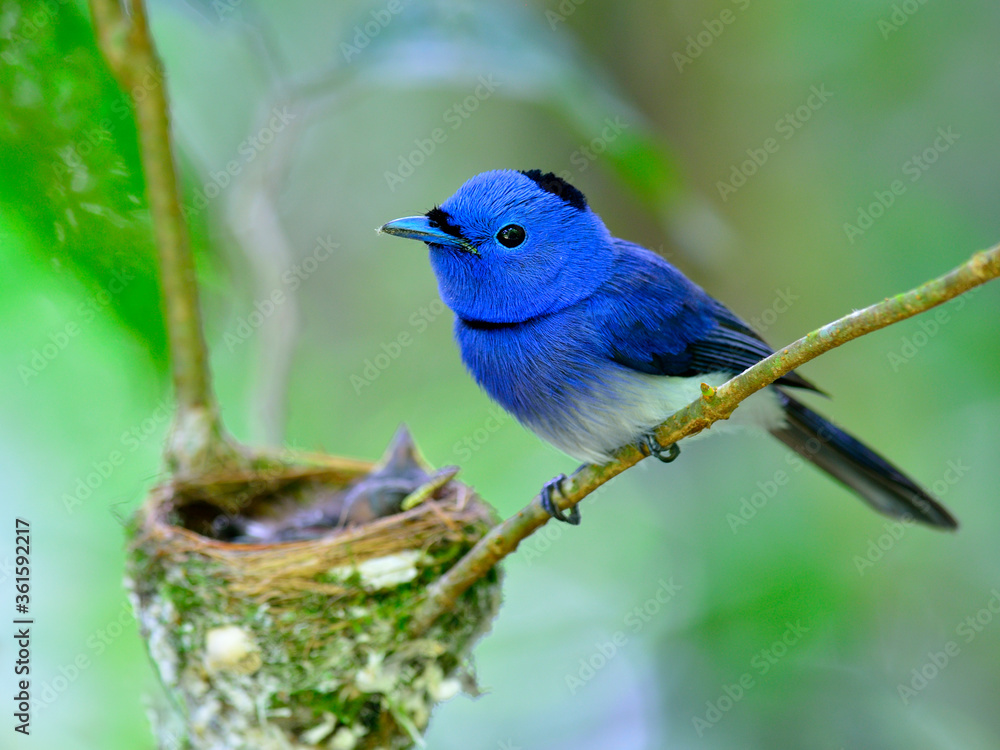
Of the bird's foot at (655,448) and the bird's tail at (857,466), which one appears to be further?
the bird's tail at (857,466)

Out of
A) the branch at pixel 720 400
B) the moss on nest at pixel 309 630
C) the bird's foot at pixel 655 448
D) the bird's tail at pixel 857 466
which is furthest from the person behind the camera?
the bird's tail at pixel 857 466

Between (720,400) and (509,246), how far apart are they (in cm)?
107

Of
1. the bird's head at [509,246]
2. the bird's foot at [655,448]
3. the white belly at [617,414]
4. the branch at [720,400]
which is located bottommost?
the branch at [720,400]

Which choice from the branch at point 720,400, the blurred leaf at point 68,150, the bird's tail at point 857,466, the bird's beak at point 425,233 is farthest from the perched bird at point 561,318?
the blurred leaf at point 68,150

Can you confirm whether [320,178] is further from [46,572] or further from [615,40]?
[46,572]

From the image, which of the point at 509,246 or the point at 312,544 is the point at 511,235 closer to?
the point at 509,246

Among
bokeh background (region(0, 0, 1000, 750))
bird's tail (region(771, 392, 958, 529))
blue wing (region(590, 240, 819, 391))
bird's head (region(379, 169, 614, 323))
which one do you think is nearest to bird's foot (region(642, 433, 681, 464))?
blue wing (region(590, 240, 819, 391))

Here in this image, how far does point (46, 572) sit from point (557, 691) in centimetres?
254

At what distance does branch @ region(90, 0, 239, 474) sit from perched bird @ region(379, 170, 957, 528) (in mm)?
764

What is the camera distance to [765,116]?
5258 mm

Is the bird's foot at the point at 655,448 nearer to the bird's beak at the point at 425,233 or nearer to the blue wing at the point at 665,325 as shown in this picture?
the blue wing at the point at 665,325

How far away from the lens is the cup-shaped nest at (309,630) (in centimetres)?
301

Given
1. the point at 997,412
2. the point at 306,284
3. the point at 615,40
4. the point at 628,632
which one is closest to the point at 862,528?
the point at 997,412

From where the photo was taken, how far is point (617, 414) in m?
2.89
